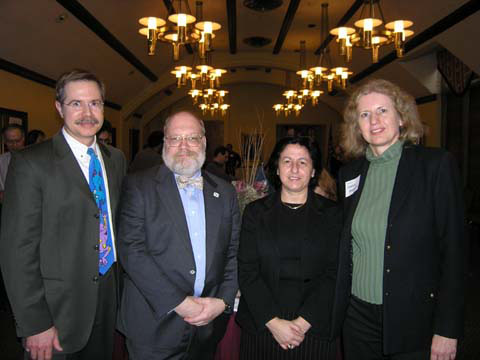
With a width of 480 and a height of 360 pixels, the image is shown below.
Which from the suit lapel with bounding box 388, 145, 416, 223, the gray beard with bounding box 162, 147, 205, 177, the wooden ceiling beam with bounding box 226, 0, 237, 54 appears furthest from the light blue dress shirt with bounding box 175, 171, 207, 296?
the wooden ceiling beam with bounding box 226, 0, 237, 54

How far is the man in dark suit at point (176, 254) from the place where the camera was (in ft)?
6.10

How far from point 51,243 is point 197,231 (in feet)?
2.21

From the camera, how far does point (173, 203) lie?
1915 mm

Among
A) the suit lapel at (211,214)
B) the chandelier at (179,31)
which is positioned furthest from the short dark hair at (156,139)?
the suit lapel at (211,214)

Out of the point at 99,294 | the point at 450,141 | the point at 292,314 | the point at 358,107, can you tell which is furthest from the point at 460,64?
the point at 99,294

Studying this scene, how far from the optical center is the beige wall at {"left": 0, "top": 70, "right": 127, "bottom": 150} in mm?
7215

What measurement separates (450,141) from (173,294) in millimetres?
9452

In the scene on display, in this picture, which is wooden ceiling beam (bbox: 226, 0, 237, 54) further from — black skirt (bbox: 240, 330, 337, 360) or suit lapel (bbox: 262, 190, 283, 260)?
black skirt (bbox: 240, 330, 337, 360)

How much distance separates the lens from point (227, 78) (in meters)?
15.4

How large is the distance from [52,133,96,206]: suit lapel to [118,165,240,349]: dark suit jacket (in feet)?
0.65

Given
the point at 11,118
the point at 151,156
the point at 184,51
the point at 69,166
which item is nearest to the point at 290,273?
the point at 69,166

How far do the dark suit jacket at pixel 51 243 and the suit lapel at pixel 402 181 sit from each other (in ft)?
4.55

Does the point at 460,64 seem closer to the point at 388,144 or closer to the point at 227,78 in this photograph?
the point at 388,144

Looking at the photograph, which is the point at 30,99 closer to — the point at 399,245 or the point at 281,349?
the point at 281,349
